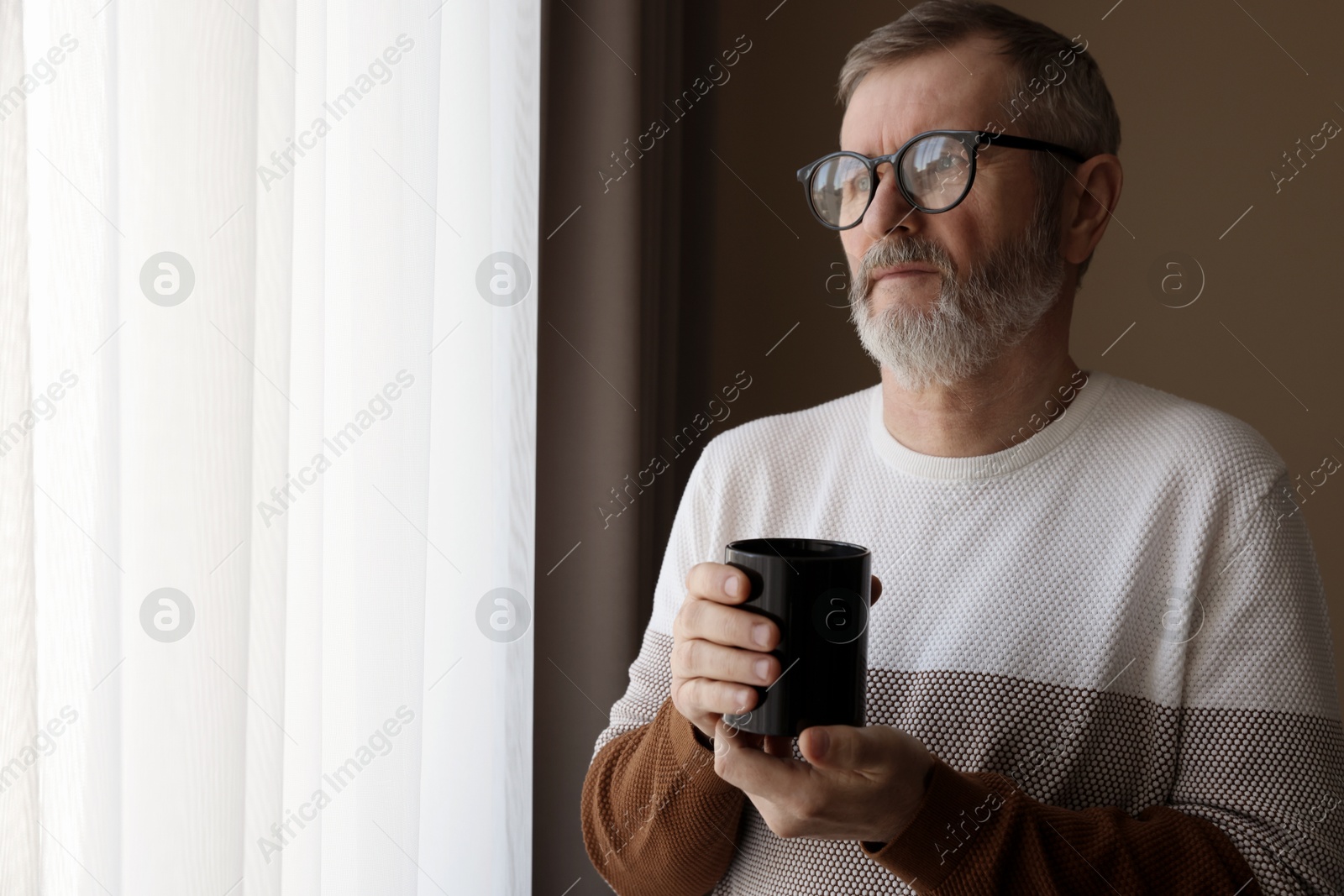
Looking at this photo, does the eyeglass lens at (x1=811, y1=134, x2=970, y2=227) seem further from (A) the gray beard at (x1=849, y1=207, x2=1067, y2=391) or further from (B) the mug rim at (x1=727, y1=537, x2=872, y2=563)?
(B) the mug rim at (x1=727, y1=537, x2=872, y2=563)

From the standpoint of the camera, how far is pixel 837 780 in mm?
784

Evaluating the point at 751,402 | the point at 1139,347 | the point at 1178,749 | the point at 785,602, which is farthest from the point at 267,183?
the point at 1139,347

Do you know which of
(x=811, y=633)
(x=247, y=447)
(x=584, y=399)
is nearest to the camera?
(x=811, y=633)

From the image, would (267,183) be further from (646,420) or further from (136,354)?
(646,420)

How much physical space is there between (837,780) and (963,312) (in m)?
0.55

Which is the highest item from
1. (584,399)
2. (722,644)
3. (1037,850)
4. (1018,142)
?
(584,399)

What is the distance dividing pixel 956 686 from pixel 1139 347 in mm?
1565

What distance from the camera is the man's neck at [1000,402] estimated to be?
3.64ft

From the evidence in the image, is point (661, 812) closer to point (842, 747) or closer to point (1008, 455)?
point (842, 747)

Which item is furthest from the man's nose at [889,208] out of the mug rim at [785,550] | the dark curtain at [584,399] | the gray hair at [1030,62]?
the dark curtain at [584,399]

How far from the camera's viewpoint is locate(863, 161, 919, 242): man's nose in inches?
42.6

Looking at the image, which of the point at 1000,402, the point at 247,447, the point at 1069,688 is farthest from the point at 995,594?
the point at 247,447

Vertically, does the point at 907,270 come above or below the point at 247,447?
below

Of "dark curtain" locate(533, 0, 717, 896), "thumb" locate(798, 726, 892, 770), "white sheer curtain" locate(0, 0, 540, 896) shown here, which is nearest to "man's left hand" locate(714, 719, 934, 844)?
"thumb" locate(798, 726, 892, 770)
